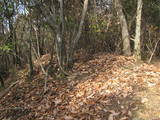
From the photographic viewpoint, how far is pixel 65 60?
5688 mm

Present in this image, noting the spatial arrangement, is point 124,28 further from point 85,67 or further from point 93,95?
point 93,95

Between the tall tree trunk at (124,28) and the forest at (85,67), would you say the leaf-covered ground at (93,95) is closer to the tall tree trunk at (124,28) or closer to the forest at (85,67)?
the forest at (85,67)

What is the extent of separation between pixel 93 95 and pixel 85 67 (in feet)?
5.56

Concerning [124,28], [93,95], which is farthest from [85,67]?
[124,28]

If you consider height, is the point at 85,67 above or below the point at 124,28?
below

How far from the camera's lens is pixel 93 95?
421 cm

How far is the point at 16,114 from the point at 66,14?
146 inches

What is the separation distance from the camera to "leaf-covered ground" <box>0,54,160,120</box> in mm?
3633

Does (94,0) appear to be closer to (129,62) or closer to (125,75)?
(129,62)

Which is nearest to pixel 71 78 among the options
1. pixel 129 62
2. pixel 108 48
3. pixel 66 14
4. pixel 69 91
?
pixel 69 91

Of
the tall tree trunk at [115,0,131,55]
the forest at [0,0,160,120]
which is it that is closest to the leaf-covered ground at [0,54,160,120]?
the forest at [0,0,160,120]

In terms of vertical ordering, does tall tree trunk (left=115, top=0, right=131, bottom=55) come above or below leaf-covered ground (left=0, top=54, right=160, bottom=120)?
above

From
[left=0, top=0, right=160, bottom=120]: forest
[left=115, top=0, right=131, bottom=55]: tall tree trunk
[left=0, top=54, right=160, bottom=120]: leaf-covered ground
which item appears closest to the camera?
[left=0, top=54, right=160, bottom=120]: leaf-covered ground

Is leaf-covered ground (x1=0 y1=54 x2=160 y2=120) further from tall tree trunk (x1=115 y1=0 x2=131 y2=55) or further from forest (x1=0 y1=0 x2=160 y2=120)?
tall tree trunk (x1=115 y1=0 x2=131 y2=55)
